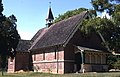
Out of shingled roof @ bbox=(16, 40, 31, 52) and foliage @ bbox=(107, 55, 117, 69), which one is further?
shingled roof @ bbox=(16, 40, 31, 52)

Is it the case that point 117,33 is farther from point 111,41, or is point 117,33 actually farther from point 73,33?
point 73,33

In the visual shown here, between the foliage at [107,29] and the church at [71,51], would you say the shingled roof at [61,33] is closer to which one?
the church at [71,51]

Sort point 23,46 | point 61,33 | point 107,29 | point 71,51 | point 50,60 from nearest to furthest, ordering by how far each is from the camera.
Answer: point 107,29 < point 71,51 < point 61,33 < point 50,60 < point 23,46

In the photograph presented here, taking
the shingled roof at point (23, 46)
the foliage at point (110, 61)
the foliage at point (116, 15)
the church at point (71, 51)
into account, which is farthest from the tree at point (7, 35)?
the foliage at point (110, 61)

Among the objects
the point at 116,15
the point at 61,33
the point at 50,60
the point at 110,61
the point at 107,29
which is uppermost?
Result: the point at 61,33

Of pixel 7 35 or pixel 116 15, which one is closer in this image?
pixel 116 15

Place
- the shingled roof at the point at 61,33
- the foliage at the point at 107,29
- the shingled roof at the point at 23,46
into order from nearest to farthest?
the foliage at the point at 107,29 < the shingled roof at the point at 61,33 < the shingled roof at the point at 23,46

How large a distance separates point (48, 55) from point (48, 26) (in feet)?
47.0

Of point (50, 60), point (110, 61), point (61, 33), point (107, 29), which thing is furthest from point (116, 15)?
point (110, 61)

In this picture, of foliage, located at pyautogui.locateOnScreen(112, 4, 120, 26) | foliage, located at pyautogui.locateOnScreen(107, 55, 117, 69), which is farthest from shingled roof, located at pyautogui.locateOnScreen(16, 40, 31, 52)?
foliage, located at pyautogui.locateOnScreen(112, 4, 120, 26)

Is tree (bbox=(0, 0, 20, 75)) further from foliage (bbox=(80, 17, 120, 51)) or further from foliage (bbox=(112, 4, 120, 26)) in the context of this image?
foliage (bbox=(112, 4, 120, 26))

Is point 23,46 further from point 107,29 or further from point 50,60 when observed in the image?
point 107,29

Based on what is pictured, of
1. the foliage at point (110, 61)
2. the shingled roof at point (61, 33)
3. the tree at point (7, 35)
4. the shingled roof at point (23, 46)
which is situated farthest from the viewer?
the shingled roof at point (23, 46)

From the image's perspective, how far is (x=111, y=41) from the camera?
1248 inches
